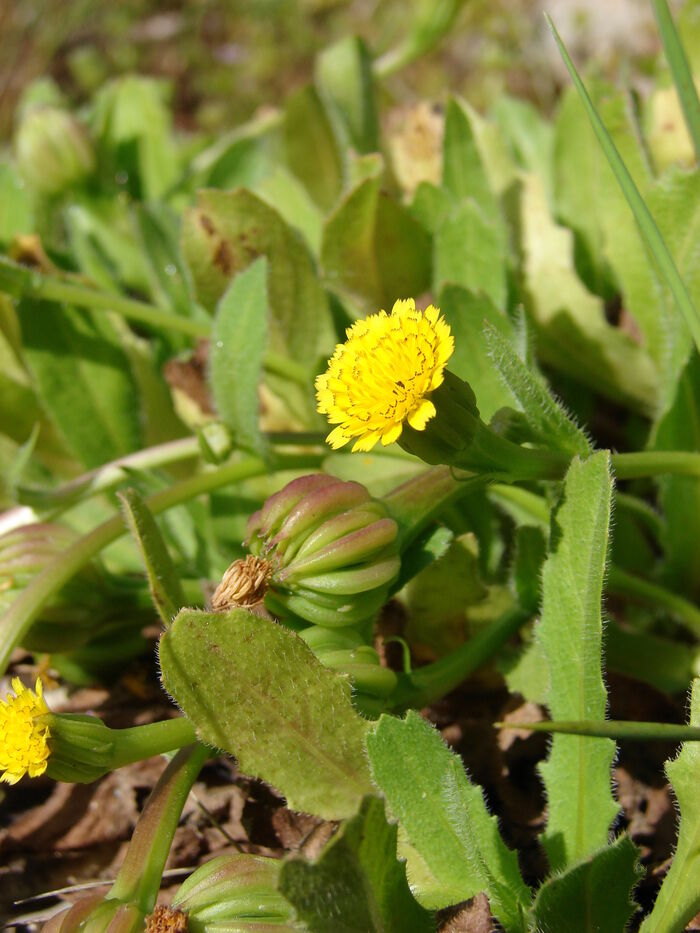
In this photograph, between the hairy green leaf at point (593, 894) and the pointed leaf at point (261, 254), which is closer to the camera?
the hairy green leaf at point (593, 894)

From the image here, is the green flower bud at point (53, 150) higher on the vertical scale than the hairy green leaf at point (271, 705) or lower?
higher

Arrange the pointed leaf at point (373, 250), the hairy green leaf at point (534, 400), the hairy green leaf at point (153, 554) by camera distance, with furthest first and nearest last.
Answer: the pointed leaf at point (373, 250)
the hairy green leaf at point (153, 554)
the hairy green leaf at point (534, 400)

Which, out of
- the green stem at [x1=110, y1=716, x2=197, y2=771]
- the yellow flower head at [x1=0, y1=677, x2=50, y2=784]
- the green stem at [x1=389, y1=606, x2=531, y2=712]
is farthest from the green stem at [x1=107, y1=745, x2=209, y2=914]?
the green stem at [x1=389, y1=606, x2=531, y2=712]

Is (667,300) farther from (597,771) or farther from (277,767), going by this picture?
(277,767)

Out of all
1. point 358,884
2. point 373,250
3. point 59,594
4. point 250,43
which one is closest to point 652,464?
point 358,884

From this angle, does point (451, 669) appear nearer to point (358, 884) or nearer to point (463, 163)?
point (358, 884)

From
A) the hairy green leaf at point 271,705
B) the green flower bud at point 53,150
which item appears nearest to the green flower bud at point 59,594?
the hairy green leaf at point 271,705

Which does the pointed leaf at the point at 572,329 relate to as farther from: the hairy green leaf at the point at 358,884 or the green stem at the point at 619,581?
the hairy green leaf at the point at 358,884

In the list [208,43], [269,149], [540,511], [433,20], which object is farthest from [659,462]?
[208,43]
